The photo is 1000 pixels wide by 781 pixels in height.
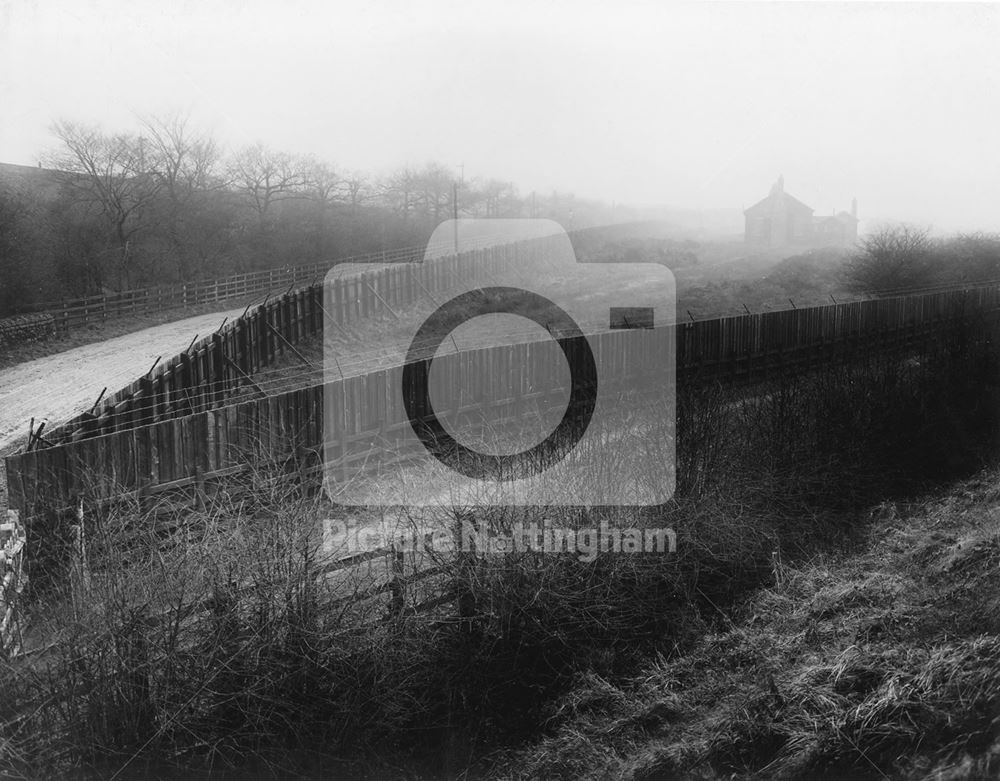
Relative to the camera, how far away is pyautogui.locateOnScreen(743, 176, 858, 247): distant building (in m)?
51.8

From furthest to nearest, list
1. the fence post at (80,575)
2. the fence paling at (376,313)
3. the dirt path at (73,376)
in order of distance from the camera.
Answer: the dirt path at (73,376) < the fence paling at (376,313) < the fence post at (80,575)

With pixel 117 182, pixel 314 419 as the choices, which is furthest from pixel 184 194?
pixel 314 419

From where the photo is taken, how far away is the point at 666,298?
30.0 metres

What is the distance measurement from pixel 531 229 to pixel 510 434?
24.3 meters

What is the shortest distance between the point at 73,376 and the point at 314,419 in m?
9.17

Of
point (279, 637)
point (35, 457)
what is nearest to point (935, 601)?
point (279, 637)

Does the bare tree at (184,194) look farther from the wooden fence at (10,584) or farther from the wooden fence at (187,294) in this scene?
the wooden fence at (10,584)

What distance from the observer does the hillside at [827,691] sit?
247 inches

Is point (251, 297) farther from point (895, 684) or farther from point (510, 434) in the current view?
point (895, 684)

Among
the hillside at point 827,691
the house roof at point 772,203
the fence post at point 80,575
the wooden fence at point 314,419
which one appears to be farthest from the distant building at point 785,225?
the fence post at point 80,575

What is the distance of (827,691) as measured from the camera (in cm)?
733

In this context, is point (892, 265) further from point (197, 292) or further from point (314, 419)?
point (314, 419)

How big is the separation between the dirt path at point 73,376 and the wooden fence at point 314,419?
1194mm

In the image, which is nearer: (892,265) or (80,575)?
(80,575)
